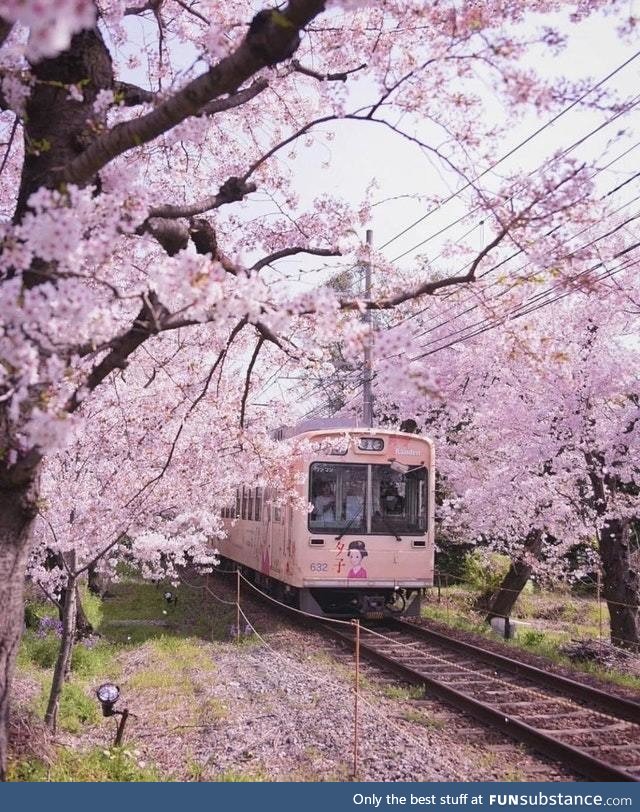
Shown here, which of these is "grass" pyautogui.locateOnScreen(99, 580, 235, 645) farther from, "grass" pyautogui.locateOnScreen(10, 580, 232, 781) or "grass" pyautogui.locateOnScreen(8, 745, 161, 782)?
"grass" pyautogui.locateOnScreen(8, 745, 161, 782)

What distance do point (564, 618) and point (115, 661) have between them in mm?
10516

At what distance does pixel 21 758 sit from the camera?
16.4 ft

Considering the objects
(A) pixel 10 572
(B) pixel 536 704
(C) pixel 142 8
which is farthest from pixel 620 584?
(C) pixel 142 8

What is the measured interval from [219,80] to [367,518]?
8817 mm

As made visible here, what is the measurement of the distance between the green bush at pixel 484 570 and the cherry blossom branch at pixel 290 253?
40.2 ft

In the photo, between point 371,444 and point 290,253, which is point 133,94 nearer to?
point 290,253

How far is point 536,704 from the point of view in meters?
7.43

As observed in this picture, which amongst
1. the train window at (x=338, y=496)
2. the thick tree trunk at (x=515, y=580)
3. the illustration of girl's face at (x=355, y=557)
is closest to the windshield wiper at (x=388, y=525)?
the train window at (x=338, y=496)

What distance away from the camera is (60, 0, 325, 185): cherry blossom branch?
10.3ft

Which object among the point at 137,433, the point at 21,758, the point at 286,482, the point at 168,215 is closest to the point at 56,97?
the point at 168,215

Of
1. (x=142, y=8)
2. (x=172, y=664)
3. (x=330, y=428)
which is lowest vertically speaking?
(x=172, y=664)

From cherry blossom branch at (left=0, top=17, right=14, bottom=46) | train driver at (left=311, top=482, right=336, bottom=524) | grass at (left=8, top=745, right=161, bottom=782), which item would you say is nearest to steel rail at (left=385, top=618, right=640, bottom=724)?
train driver at (left=311, top=482, right=336, bottom=524)

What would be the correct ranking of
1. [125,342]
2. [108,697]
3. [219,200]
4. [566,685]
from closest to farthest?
1. [125,342]
2. [219,200]
3. [108,697]
4. [566,685]

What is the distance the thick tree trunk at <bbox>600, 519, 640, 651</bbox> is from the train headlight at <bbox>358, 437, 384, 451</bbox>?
3.26 metres
